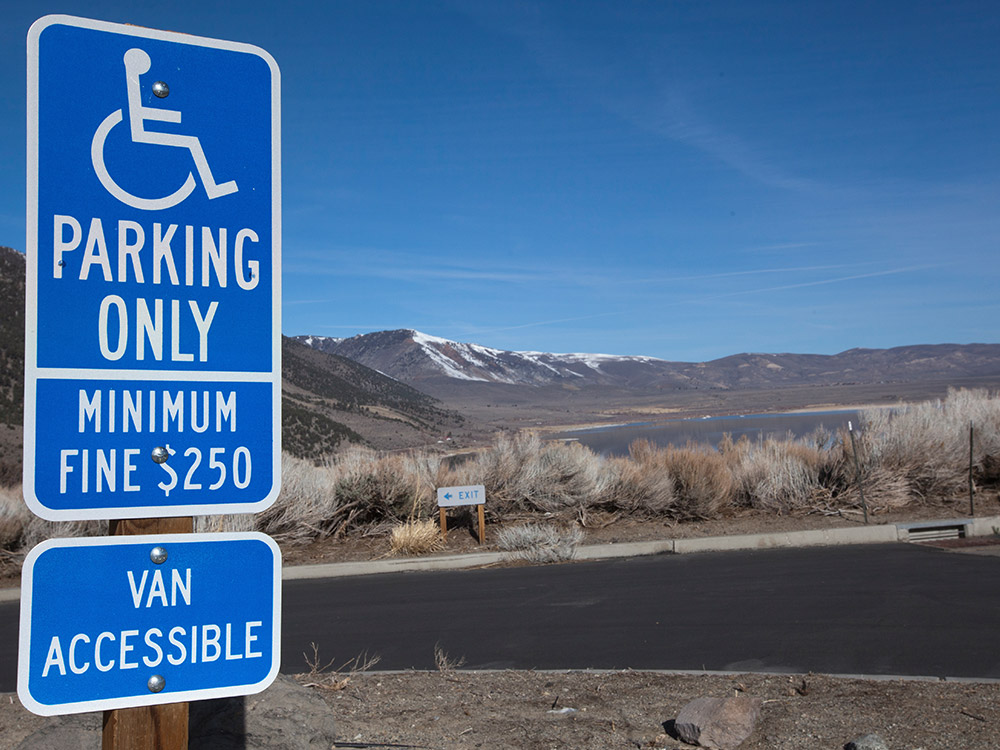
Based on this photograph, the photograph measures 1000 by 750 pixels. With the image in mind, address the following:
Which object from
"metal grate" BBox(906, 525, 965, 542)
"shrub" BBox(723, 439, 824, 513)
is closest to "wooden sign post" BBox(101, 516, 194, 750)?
"metal grate" BBox(906, 525, 965, 542)

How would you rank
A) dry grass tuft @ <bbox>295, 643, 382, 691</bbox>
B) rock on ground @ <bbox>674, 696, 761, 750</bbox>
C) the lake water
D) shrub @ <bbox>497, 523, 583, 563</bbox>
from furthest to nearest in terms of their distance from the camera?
the lake water < shrub @ <bbox>497, 523, 583, 563</bbox> < dry grass tuft @ <bbox>295, 643, 382, 691</bbox> < rock on ground @ <bbox>674, 696, 761, 750</bbox>

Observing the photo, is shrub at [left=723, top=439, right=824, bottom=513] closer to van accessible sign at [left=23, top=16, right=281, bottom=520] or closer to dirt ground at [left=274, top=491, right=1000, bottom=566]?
dirt ground at [left=274, top=491, right=1000, bottom=566]

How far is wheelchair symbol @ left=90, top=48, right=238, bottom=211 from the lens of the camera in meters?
1.93

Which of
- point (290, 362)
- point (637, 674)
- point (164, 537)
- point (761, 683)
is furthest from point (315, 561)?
point (290, 362)

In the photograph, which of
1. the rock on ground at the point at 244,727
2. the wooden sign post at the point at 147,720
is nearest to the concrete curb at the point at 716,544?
the rock on ground at the point at 244,727

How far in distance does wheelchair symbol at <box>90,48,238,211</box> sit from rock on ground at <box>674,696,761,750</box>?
165 inches

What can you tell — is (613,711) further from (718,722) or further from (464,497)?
(464,497)

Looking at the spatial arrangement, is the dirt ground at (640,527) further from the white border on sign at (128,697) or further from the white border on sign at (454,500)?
the white border on sign at (128,697)

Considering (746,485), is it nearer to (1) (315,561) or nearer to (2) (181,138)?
(1) (315,561)

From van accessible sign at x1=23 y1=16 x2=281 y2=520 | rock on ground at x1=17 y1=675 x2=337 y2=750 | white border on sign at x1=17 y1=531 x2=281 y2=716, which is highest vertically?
van accessible sign at x1=23 y1=16 x2=281 y2=520

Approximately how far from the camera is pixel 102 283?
189 cm

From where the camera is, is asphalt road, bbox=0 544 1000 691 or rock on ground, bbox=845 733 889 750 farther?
asphalt road, bbox=0 544 1000 691

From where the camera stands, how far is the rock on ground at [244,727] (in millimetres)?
4547

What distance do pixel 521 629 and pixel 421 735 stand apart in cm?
339
